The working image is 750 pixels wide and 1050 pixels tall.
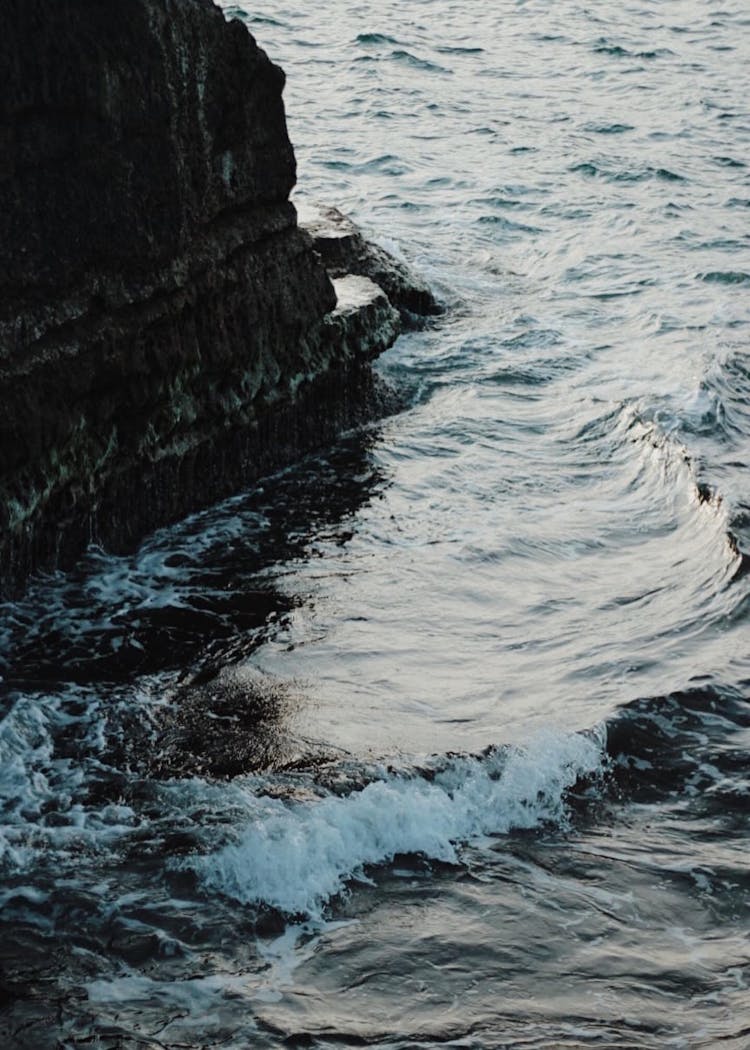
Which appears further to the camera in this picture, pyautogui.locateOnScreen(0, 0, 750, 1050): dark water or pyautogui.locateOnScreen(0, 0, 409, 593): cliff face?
pyautogui.locateOnScreen(0, 0, 409, 593): cliff face

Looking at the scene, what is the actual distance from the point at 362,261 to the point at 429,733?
203 inches

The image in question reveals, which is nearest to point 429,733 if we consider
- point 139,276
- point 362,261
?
point 139,276

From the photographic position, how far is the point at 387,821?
4.48 m

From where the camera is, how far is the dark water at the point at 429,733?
3.83 m

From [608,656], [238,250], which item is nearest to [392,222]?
[238,250]

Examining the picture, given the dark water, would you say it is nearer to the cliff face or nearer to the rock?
the rock

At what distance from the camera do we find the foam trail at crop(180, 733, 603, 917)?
4195mm

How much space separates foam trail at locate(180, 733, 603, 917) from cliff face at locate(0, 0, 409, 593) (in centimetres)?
207

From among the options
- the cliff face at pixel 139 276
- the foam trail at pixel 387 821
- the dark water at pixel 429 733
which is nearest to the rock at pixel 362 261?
the dark water at pixel 429 733

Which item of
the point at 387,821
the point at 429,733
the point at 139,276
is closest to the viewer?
the point at 387,821

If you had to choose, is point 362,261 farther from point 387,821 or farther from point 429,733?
point 387,821

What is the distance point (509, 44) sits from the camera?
2048 centimetres

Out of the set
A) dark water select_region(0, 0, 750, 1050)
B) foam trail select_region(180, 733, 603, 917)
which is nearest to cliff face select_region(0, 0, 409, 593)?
dark water select_region(0, 0, 750, 1050)

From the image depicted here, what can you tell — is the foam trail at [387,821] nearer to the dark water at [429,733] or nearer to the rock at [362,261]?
the dark water at [429,733]
